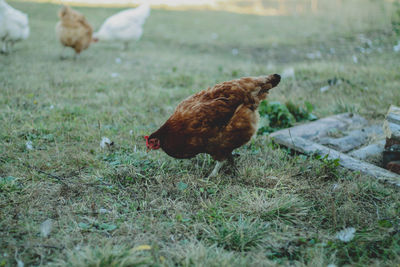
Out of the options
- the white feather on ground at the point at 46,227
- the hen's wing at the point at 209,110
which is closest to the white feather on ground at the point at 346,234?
the hen's wing at the point at 209,110

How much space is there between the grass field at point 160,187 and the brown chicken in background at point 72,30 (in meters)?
0.84

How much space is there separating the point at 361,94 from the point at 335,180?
2453 mm

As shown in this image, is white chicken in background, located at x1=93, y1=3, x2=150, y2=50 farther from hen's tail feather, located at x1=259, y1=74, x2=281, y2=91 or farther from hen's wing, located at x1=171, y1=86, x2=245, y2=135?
hen's tail feather, located at x1=259, y1=74, x2=281, y2=91

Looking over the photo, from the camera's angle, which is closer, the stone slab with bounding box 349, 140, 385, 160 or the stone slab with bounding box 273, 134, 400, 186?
the stone slab with bounding box 273, 134, 400, 186

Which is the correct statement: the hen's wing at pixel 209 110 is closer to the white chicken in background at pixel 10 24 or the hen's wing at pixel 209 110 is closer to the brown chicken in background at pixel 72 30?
the brown chicken in background at pixel 72 30

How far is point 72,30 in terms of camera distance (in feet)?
20.6

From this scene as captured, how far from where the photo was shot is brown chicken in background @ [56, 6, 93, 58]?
6.27 m

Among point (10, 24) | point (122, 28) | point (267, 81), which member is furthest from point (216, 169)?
point (122, 28)


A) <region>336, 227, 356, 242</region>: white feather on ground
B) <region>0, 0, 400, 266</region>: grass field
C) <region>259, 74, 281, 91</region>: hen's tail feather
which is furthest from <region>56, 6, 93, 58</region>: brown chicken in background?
<region>336, 227, 356, 242</region>: white feather on ground

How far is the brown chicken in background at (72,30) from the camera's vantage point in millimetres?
6273

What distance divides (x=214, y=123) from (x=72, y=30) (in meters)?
4.88

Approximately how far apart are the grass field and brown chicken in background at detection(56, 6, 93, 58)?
84 centimetres

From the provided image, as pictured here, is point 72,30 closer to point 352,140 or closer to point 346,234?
point 352,140

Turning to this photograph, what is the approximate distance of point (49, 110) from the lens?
3990mm
